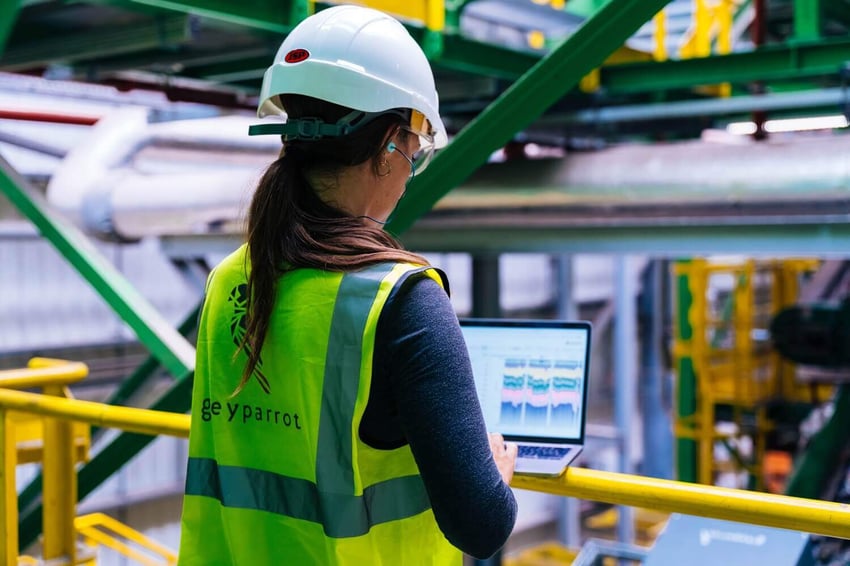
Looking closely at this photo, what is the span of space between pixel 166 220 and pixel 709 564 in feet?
13.5

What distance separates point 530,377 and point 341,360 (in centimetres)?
66

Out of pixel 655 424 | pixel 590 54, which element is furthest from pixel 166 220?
pixel 655 424

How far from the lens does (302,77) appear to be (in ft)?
4.64

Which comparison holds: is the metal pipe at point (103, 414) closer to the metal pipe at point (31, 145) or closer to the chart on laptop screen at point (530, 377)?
the chart on laptop screen at point (530, 377)

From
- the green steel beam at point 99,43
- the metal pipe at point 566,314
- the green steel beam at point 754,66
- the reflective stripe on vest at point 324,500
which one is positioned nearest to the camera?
the reflective stripe on vest at point 324,500

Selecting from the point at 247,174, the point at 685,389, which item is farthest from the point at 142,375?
the point at 685,389

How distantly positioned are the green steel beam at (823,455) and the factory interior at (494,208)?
0.8 inches

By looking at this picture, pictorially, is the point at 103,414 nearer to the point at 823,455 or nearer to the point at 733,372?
the point at 823,455

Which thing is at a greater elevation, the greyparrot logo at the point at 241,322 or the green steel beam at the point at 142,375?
the greyparrot logo at the point at 241,322

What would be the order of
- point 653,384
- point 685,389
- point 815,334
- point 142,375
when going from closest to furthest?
point 142,375, point 815,334, point 685,389, point 653,384

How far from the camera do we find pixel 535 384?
1869 millimetres

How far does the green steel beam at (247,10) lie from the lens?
3.46 meters

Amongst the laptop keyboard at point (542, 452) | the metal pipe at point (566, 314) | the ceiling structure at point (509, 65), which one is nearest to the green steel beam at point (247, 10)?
the ceiling structure at point (509, 65)

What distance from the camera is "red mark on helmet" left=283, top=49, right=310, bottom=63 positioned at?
1.44 metres
